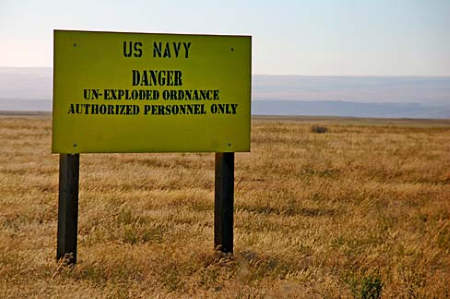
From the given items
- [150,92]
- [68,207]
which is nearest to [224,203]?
[150,92]

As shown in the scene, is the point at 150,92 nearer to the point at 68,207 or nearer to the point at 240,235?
the point at 68,207

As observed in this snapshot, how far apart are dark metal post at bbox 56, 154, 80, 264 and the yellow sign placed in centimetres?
18

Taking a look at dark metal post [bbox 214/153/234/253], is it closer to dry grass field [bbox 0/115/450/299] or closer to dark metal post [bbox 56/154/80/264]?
dry grass field [bbox 0/115/450/299]

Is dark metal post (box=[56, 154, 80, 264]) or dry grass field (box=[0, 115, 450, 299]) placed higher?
dark metal post (box=[56, 154, 80, 264])

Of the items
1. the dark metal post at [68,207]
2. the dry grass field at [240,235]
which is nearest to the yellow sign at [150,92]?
the dark metal post at [68,207]

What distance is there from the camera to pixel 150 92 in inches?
276

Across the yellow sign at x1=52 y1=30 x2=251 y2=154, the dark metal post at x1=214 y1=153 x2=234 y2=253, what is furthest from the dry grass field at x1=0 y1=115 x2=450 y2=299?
the yellow sign at x1=52 y1=30 x2=251 y2=154

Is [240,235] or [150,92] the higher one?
[150,92]

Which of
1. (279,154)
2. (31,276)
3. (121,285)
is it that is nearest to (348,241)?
(121,285)

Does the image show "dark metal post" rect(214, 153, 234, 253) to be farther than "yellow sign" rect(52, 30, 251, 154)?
Yes

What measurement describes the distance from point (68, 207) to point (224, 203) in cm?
183

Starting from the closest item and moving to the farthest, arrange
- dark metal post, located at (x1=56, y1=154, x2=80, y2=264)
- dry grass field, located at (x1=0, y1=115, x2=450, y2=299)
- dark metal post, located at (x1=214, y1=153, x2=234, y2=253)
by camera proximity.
A: dry grass field, located at (x1=0, y1=115, x2=450, y2=299)
dark metal post, located at (x1=56, y1=154, x2=80, y2=264)
dark metal post, located at (x1=214, y1=153, x2=234, y2=253)

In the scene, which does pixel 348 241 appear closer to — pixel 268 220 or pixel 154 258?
pixel 268 220

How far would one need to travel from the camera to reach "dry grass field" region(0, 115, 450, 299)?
6.15 meters
